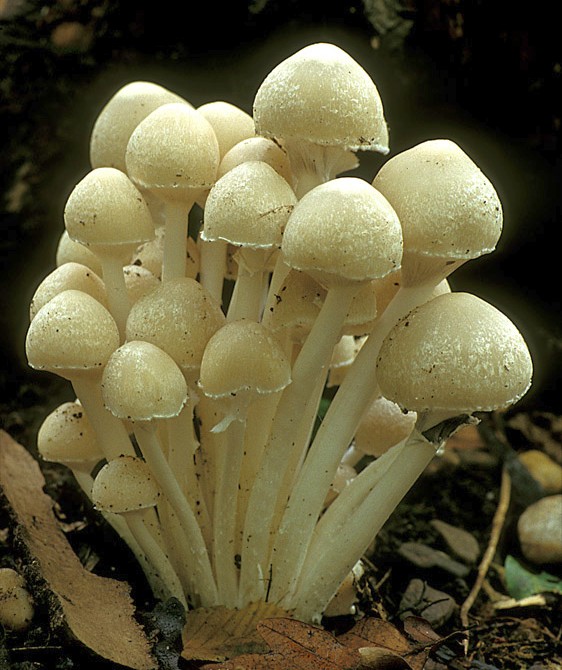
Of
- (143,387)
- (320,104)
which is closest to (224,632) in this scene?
(143,387)

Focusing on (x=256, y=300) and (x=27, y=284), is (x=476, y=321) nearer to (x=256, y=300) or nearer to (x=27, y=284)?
(x=256, y=300)

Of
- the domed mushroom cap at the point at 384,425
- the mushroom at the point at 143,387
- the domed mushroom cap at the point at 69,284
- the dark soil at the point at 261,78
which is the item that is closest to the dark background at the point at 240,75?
the dark soil at the point at 261,78

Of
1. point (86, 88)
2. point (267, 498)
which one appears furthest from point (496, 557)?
point (86, 88)

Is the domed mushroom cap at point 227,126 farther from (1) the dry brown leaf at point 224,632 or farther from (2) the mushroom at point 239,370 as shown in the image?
(1) the dry brown leaf at point 224,632

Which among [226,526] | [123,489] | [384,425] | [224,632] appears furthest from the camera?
[384,425]

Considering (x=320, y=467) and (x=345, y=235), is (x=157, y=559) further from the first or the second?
(x=345, y=235)
